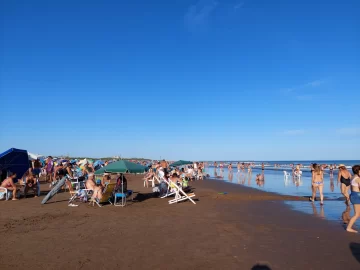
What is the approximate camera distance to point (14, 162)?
44.7 ft

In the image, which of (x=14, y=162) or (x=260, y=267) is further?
(x=14, y=162)

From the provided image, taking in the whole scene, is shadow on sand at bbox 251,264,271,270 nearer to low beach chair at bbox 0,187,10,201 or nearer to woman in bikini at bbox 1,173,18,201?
woman in bikini at bbox 1,173,18,201

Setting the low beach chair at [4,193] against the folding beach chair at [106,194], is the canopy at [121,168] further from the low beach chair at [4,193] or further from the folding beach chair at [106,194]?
the low beach chair at [4,193]

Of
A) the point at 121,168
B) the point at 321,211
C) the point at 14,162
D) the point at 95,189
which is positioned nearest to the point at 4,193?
the point at 14,162

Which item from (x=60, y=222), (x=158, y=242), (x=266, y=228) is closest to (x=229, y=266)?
(x=158, y=242)

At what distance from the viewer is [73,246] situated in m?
5.12

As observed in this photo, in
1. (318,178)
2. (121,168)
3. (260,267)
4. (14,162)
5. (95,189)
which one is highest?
(14,162)

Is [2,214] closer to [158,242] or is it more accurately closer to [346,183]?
[158,242]

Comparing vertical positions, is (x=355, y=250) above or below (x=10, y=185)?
below

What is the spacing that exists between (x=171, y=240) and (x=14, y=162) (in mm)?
11318

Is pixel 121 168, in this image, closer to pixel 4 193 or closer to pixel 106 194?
pixel 106 194

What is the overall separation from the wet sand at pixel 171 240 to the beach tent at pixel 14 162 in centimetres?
489

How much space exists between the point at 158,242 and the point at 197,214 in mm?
3275

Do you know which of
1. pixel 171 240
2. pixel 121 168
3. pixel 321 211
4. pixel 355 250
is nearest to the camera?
pixel 355 250
